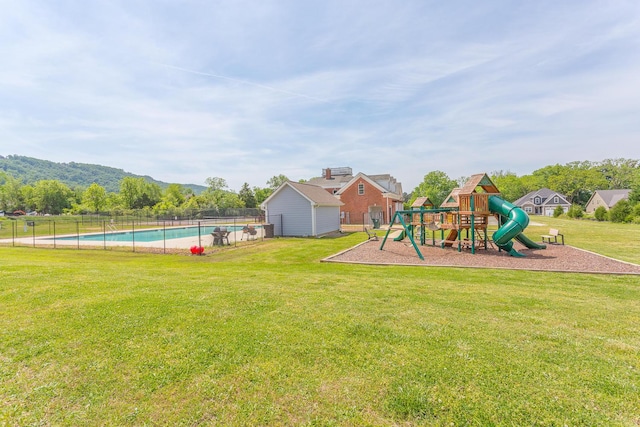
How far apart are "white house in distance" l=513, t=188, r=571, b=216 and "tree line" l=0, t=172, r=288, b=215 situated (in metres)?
66.3

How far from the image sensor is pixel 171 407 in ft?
9.52

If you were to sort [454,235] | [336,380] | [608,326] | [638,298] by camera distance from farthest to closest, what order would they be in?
1. [454,235]
2. [638,298]
3. [608,326]
4. [336,380]

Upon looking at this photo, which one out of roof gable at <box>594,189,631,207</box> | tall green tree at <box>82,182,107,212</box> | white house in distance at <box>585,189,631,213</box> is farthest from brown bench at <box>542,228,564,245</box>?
tall green tree at <box>82,182,107,212</box>

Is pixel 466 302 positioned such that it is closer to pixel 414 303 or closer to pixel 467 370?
pixel 414 303

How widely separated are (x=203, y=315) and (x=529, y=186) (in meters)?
111

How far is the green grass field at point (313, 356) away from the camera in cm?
284

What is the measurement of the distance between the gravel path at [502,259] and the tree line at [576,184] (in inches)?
1262

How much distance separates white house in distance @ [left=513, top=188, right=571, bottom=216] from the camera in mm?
70125

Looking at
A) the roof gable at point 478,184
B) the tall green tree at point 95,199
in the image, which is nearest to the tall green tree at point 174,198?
the tall green tree at point 95,199

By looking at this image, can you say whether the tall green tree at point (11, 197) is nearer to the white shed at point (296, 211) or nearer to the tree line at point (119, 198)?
the tree line at point (119, 198)

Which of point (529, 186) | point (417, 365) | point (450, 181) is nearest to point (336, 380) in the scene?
point (417, 365)

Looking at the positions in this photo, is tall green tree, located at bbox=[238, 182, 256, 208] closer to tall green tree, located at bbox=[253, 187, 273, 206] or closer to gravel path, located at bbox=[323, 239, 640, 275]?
tall green tree, located at bbox=[253, 187, 273, 206]

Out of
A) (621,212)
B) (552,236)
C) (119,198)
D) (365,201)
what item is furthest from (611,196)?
(119,198)

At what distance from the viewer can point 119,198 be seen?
88.8 metres
